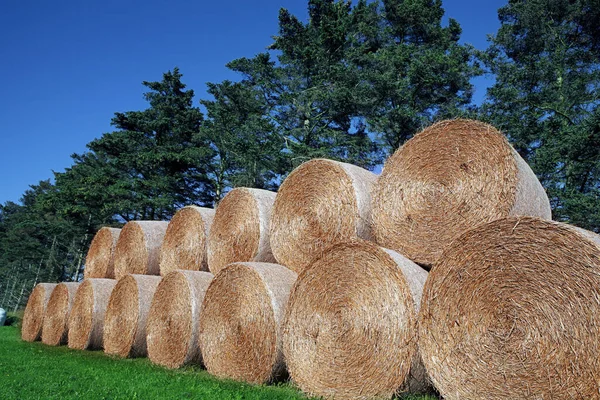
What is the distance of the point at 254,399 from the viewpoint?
16.3 feet

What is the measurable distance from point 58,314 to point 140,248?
12.0 ft

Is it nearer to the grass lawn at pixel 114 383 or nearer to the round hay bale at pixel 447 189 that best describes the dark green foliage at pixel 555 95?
the round hay bale at pixel 447 189

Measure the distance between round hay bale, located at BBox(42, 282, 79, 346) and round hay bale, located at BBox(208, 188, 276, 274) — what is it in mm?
5760

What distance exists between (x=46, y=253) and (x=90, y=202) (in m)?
25.4

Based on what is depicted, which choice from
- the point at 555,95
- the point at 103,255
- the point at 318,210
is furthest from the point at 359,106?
the point at 318,210

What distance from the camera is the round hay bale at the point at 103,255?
12.5 metres

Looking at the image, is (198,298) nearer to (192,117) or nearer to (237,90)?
(237,90)

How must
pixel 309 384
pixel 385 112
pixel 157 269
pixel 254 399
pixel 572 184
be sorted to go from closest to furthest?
pixel 254 399 < pixel 309 384 < pixel 157 269 < pixel 572 184 < pixel 385 112

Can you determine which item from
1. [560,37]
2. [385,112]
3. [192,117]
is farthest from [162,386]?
[192,117]

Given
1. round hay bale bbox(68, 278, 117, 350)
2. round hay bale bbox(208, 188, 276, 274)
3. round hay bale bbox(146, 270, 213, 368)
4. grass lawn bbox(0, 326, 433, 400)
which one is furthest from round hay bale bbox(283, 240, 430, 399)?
round hay bale bbox(68, 278, 117, 350)

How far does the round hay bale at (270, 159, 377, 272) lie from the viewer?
20.8 feet

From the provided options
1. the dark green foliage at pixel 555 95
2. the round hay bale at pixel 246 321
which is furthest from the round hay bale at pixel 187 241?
the dark green foliage at pixel 555 95

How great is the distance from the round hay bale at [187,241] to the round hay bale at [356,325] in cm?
377

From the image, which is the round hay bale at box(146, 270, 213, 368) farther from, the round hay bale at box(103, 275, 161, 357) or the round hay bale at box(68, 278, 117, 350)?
the round hay bale at box(68, 278, 117, 350)
